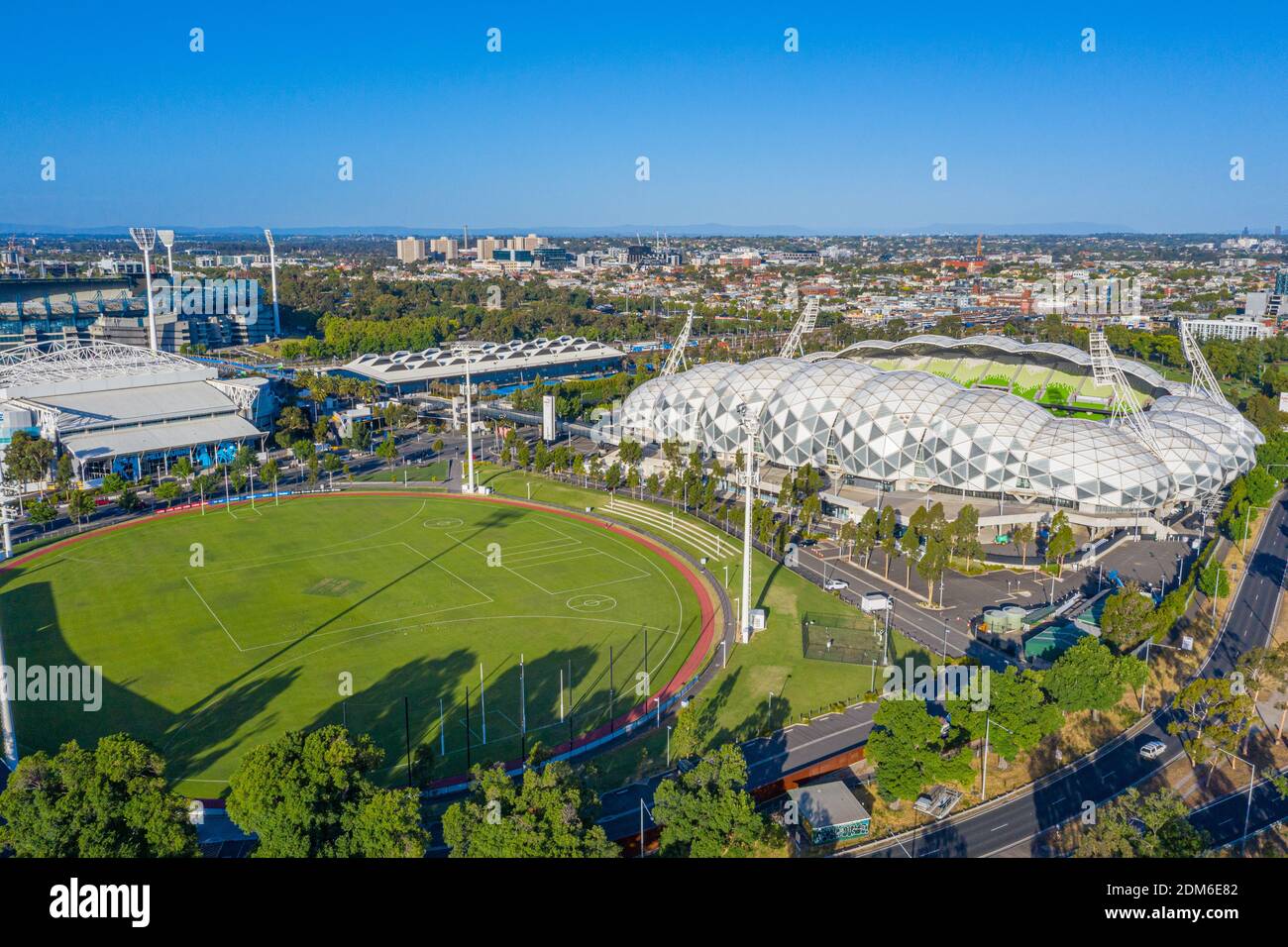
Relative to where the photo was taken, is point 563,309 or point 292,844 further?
point 563,309

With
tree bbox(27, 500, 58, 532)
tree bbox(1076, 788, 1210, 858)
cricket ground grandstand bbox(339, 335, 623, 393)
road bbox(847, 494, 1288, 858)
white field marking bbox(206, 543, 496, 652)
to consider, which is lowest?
road bbox(847, 494, 1288, 858)

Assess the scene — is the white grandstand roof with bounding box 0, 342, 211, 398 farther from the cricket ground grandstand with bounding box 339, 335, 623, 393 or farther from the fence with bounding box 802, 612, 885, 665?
the fence with bounding box 802, 612, 885, 665

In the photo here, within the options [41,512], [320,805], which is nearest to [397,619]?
[320,805]

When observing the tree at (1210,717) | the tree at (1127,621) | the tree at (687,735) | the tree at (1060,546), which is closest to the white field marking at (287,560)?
the tree at (687,735)

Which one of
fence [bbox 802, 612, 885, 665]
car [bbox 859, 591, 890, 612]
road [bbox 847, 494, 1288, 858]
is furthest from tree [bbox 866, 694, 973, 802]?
car [bbox 859, 591, 890, 612]
